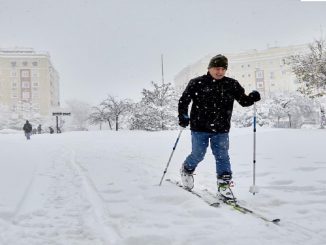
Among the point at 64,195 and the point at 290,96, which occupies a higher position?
the point at 290,96

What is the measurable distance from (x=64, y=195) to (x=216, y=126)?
2.13 metres

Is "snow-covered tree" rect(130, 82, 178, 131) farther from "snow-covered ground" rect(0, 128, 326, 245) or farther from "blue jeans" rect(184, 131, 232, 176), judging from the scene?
"blue jeans" rect(184, 131, 232, 176)

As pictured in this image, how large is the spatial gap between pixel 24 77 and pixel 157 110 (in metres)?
69.7

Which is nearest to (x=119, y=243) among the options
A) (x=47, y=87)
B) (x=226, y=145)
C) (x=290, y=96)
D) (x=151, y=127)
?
(x=226, y=145)

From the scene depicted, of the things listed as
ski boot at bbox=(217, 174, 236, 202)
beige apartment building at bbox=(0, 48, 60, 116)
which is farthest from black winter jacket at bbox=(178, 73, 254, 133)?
beige apartment building at bbox=(0, 48, 60, 116)

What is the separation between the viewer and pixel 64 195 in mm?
4980

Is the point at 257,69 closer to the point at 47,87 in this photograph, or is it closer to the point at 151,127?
the point at 47,87

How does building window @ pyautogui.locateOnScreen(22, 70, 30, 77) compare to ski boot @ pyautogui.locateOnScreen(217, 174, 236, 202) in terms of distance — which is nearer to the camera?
ski boot @ pyautogui.locateOnScreen(217, 174, 236, 202)

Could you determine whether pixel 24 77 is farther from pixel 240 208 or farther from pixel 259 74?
pixel 240 208

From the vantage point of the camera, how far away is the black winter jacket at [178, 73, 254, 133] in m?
5.16

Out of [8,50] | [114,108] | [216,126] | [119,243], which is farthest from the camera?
[8,50]

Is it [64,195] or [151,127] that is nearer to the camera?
[64,195]

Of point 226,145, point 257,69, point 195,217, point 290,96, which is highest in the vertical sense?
point 257,69

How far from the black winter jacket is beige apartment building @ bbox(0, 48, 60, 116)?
101 metres
